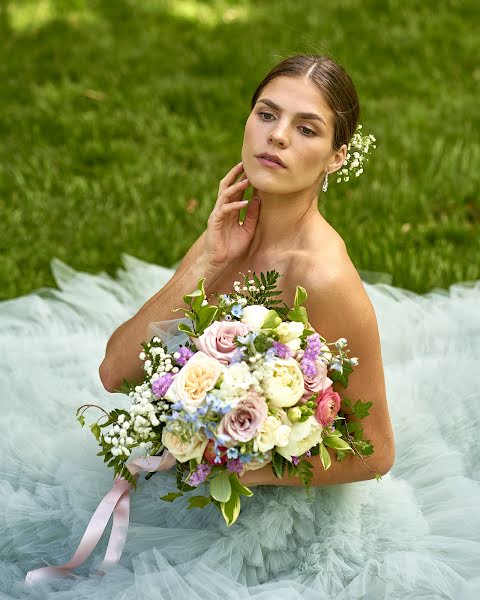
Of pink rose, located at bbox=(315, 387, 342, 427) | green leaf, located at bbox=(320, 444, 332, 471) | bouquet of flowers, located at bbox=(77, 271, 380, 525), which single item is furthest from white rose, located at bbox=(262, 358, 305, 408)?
green leaf, located at bbox=(320, 444, 332, 471)

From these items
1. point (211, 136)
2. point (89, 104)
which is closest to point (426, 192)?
point (211, 136)

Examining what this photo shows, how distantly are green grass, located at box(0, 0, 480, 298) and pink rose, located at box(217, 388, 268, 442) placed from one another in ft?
8.58

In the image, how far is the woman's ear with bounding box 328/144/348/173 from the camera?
9.91 feet

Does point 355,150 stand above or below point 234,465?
above

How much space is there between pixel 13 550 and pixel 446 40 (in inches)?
233

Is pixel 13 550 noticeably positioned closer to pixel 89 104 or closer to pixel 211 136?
pixel 211 136

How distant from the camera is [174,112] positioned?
22.6 ft

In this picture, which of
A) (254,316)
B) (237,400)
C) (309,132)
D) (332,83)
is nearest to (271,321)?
(254,316)

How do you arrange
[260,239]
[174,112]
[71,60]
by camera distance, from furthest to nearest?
[71,60]
[174,112]
[260,239]

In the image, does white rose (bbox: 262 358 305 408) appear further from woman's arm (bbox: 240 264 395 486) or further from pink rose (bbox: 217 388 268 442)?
woman's arm (bbox: 240 264 395 486)

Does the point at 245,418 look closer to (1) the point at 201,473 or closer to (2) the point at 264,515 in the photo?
(1) the point at 201,473

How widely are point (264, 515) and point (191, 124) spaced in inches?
165

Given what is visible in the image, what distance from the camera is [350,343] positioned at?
2850 mm

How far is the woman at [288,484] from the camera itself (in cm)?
281
